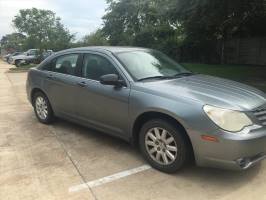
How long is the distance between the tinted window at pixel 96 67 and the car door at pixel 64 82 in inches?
7.1

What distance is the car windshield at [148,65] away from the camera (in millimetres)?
5227

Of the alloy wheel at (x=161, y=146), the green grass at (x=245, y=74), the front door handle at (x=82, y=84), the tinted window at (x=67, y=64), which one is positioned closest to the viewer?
the alloy wheel at (x=161, y=146)

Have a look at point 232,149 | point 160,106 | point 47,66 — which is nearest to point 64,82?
point 47,66

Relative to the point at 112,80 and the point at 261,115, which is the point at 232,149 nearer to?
the point at 261,115

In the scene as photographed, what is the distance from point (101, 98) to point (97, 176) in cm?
128

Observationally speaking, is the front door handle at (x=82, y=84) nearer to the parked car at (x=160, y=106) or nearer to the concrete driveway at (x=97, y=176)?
the parked car at (x=160, y=106)

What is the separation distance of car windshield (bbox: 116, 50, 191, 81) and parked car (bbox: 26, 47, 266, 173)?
0.04 feet

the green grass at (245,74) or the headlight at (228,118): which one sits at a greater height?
the headlight at (228,118)

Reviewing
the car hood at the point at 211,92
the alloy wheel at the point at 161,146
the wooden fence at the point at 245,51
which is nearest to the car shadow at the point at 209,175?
the alloy wheel at the point at 161,146

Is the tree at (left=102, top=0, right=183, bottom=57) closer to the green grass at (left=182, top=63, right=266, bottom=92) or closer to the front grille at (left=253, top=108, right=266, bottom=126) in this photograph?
the green grass at (left=182, top=63, right=266, bottom=92)

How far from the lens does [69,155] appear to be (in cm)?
530

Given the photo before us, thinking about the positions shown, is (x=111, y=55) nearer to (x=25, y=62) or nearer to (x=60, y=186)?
(x=60, y=186)

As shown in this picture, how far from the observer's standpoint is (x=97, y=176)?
14.9 feet

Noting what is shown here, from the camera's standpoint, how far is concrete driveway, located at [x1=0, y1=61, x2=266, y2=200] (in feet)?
13.3
